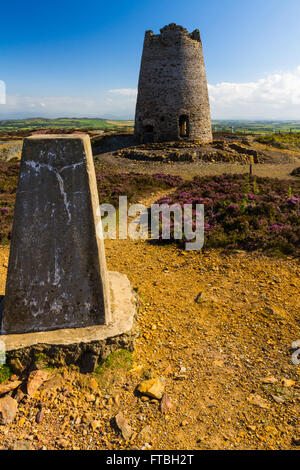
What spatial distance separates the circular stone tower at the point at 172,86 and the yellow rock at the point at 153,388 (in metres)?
24.5

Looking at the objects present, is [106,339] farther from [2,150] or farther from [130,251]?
[2,150]

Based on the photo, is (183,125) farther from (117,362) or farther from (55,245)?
(117,362)

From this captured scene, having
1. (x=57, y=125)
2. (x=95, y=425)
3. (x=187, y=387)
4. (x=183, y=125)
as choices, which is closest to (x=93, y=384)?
(x=95, y=425)

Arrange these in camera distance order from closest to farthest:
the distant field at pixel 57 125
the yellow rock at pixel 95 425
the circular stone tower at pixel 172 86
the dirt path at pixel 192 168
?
the yellow rock at pixel 95 425
the dirt path at pixel 192 168
the circular stone tower at pixel 172 86
the distant field at pixel 57 125

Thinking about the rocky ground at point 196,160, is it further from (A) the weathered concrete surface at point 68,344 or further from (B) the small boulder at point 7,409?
(B) the small boulder at point 7,409

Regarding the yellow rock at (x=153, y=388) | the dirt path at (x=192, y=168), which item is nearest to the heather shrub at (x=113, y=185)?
the dirt path at (x=192, y=168)

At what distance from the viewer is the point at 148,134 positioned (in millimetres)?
26781

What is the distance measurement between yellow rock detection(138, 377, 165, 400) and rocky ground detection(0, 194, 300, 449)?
14mm

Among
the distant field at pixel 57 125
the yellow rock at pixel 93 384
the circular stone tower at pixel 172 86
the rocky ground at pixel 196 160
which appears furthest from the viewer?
the distant field at pixel 57 125

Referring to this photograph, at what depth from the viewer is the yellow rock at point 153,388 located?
151 inches

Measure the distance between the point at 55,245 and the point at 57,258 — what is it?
0.65 ft

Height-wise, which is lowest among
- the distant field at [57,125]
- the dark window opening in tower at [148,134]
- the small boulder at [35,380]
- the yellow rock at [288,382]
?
the yellow rock at [288,382]

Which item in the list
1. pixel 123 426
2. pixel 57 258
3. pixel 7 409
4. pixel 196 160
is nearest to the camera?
pixel 123 426

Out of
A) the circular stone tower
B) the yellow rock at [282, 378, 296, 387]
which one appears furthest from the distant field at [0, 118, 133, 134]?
the yellow rock at [282, 378, 296, 387]
